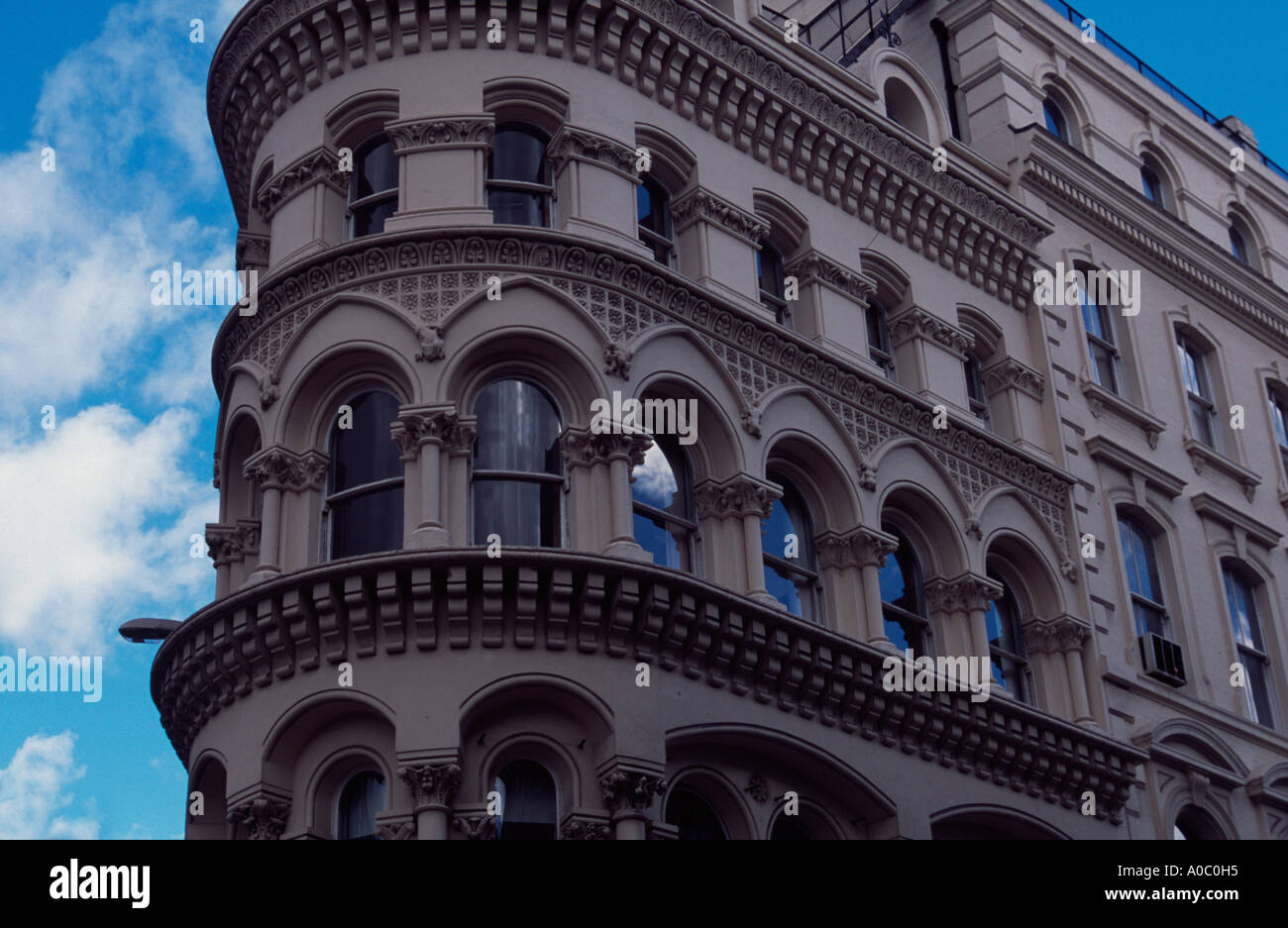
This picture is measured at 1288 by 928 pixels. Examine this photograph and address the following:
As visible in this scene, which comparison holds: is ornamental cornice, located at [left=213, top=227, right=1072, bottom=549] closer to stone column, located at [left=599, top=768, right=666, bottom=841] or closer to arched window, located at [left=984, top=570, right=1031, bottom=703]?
arched window, located at [left=984, top=570, right=1031, bottom=703]

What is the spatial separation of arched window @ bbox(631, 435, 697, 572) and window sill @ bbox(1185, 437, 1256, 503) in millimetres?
12440

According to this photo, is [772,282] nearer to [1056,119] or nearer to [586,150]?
[586,150]

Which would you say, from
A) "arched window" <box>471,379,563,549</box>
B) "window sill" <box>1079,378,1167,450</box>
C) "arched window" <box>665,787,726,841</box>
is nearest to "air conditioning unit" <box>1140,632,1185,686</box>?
"window sill" <box>1079,378,1167,450</box>

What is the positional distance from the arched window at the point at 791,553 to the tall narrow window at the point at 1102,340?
28.9ft

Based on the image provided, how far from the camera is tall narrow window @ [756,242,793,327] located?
25.2m

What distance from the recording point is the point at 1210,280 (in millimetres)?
34094

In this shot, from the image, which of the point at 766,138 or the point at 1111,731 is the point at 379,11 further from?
the point at 1111,731

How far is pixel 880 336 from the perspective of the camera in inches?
1067

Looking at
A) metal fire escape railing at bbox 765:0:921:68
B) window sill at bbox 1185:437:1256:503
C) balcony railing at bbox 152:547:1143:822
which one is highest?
metal fire escape railing at bbox 765:0:921:68

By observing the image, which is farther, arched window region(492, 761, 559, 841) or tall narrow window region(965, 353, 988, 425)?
tall narrow window region(965, 353, 988, 425)

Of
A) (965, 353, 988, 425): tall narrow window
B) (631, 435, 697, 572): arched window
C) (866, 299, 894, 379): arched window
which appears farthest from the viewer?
(965, 353, 988, 425): tall narrow window

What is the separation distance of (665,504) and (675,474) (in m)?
0.51

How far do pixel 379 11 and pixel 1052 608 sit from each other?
12.9 metres

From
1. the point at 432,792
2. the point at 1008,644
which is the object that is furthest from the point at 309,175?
the point at 1008,644
